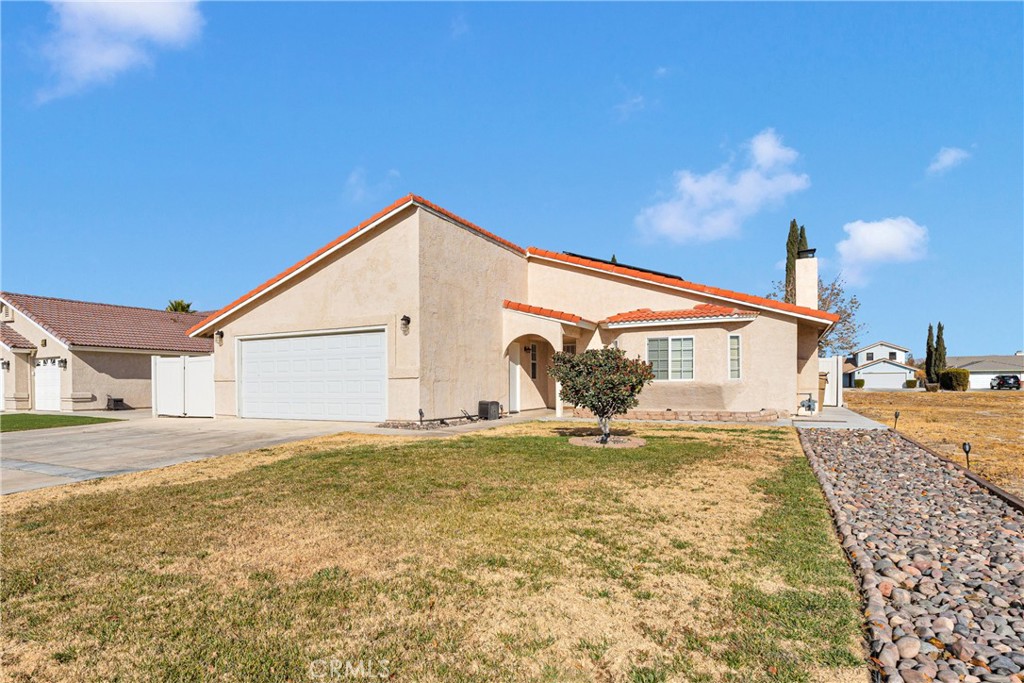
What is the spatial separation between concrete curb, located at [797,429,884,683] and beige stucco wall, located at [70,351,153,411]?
27.5 metres

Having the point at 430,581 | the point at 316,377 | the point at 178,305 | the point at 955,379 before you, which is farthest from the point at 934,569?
the point at 955,379

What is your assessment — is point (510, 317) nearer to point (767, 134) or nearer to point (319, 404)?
point (319, 404)

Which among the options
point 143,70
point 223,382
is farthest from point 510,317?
point 143,70

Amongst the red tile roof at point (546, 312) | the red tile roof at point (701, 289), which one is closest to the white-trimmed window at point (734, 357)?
the red tile roof at point (701, 289)

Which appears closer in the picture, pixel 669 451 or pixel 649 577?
pixel 649 577

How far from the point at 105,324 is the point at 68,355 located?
3.51 metres

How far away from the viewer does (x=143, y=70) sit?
43.0 feet

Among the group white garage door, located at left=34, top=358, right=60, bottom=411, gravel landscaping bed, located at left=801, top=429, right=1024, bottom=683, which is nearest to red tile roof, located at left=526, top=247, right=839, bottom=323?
gravel landscaping bed, located at left=801, top=429, right=1024, bottom=683

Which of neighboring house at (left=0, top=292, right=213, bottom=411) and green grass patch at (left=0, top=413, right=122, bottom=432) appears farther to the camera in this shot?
neighboring house at (left=0, top=292, right=213, bottom=411)

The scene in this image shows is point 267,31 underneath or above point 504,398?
above

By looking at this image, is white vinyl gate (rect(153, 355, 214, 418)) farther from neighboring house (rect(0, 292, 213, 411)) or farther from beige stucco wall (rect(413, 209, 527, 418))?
beige stucco wall (rect(413, 209, 527, 418))

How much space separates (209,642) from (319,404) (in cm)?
1430

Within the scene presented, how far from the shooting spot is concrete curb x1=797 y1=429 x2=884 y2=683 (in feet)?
10.5

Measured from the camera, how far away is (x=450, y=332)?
52.1 ft
